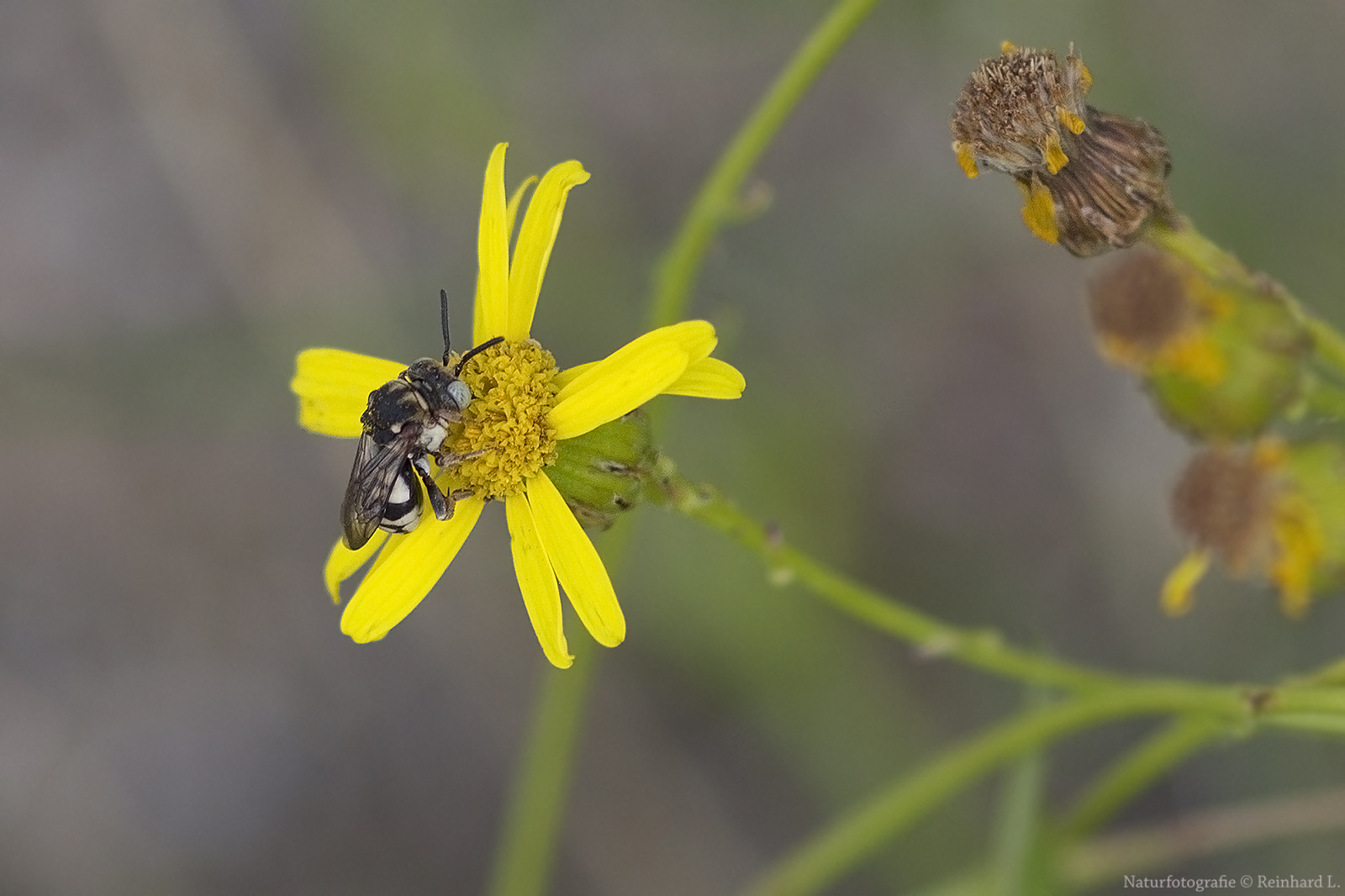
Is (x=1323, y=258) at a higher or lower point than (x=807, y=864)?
higher

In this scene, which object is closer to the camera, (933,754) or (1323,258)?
(1323,258)

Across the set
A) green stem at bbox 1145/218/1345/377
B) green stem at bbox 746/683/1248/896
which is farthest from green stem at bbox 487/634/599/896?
green stem at bbox 1145/218/1345/377

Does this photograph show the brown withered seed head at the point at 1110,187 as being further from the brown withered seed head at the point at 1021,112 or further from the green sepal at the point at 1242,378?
the green sepal at the point at 1242,378

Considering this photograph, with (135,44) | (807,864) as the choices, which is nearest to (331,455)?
(135,44)

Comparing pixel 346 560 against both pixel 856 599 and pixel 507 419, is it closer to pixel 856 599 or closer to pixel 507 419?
pixel 507 419

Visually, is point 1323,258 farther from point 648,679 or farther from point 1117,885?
point 648,679

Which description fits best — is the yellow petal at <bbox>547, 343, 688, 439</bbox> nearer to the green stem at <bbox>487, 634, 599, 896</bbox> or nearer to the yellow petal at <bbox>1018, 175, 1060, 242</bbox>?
the yellow petal at <bbox>1018, 175, 1060, 242</bbox>
